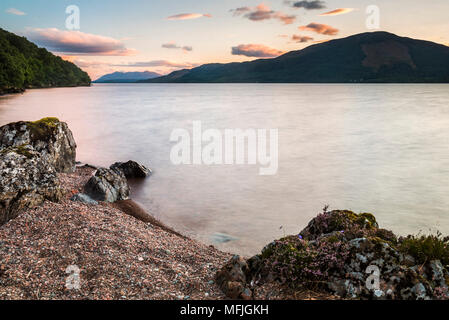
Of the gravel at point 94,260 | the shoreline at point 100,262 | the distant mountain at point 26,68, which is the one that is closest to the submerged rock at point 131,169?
the shoreline at point 100,262

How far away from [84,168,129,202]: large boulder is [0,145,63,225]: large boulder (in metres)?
2.17

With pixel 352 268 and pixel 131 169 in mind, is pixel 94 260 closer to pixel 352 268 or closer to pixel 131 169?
pixel 352 268

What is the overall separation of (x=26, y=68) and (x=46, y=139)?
409 feet

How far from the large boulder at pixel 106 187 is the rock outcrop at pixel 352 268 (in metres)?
7.10

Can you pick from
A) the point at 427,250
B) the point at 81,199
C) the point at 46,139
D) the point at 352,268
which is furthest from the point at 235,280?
the point at 46,139

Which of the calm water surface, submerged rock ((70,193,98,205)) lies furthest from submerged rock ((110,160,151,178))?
submerged rock ((70,193,98,205))

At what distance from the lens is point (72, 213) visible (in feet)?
27.2

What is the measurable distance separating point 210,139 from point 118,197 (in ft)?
63.0

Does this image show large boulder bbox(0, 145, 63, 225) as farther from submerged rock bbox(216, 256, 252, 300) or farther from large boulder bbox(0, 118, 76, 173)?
submerged rock bbox(216, 256, 252, 300)

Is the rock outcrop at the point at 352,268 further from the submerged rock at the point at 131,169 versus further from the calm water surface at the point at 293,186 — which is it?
the submerged rock at the point at 131,169

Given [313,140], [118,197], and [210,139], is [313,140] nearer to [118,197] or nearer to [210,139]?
[210,139]

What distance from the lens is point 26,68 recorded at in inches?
4574

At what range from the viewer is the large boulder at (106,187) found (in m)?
11.3
